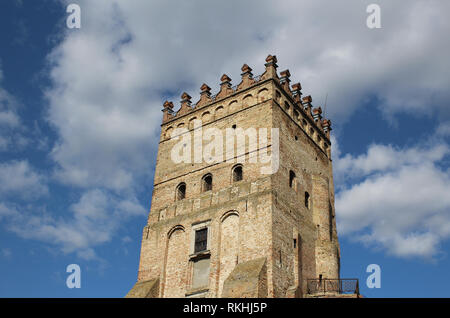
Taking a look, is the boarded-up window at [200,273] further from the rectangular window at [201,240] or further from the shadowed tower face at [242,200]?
the rectangular window at [201,240]

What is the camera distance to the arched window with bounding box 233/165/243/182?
2778 cm

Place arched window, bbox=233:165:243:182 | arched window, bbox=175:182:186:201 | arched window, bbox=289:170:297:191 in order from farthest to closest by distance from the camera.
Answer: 1. arched window, bbox=175:182:186:201
2. arched window, bbox=289:170:297:191
3. arched window, bbox=233:165:243:182

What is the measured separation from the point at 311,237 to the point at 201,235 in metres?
5.69

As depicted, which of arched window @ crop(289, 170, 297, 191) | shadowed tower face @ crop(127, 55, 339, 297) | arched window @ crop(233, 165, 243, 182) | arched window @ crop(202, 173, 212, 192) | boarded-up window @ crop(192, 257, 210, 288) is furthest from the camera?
arched window @ crop(202, 173, 212, 192)

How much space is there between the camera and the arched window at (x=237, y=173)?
27.8 meters

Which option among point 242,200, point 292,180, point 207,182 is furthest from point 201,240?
point 292,180

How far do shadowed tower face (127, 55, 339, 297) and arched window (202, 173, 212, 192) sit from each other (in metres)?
0.06

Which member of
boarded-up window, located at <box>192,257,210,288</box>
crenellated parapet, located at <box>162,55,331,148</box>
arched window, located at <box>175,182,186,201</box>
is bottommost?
boarded-up window, located at <box>192,257,210,288</box>

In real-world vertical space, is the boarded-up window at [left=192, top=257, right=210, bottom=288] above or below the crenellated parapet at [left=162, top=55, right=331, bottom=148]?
below

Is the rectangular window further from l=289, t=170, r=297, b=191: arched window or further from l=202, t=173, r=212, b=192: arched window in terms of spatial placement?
l=289, t=170, r=297, b=191: arched window

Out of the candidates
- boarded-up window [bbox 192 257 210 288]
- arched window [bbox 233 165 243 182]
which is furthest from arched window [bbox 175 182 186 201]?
boarded-up window [bbox 192 257 210 288]
